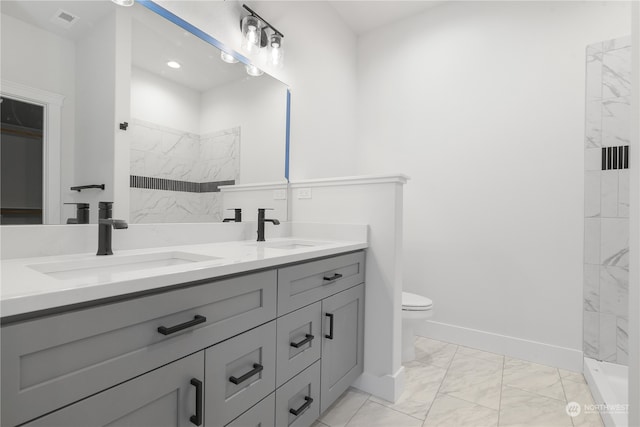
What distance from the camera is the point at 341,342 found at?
1.60m

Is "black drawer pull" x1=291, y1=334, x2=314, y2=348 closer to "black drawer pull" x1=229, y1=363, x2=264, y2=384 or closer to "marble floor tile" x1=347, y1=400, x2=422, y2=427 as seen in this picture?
"black drawer pull" x1=229, y1=363, x2=264, y2=384

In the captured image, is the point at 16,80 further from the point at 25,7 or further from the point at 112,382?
the point at 112,382

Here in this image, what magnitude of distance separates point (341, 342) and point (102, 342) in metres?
1.14

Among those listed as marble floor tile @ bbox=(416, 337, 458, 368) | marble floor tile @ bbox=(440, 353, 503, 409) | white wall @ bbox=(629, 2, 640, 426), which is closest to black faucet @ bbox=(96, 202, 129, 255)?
white wall @ bbox=(629, 2, 640, 426)

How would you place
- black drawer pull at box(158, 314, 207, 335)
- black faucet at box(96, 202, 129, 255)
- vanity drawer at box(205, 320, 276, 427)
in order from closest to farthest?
black drawer pull at box(158, 314, 207, 335)
vanity drawer at box(205, 320, 276, 427)
black faucet at box(96, 202, 129, 255)

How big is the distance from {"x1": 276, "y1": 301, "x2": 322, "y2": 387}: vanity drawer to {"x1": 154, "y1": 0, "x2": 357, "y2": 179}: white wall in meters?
1.23

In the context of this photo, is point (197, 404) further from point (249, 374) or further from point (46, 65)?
point (46, 65)

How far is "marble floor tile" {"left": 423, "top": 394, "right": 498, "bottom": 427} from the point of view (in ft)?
5.08

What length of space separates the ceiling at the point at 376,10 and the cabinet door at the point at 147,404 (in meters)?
2.93

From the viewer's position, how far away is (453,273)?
256 centimetres

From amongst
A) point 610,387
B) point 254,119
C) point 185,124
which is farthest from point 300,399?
point 610,387

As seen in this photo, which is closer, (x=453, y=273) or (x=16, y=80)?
(x=16, y=80)

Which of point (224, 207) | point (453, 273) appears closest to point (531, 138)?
point (453, 273)

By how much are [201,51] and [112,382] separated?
1596 mm
